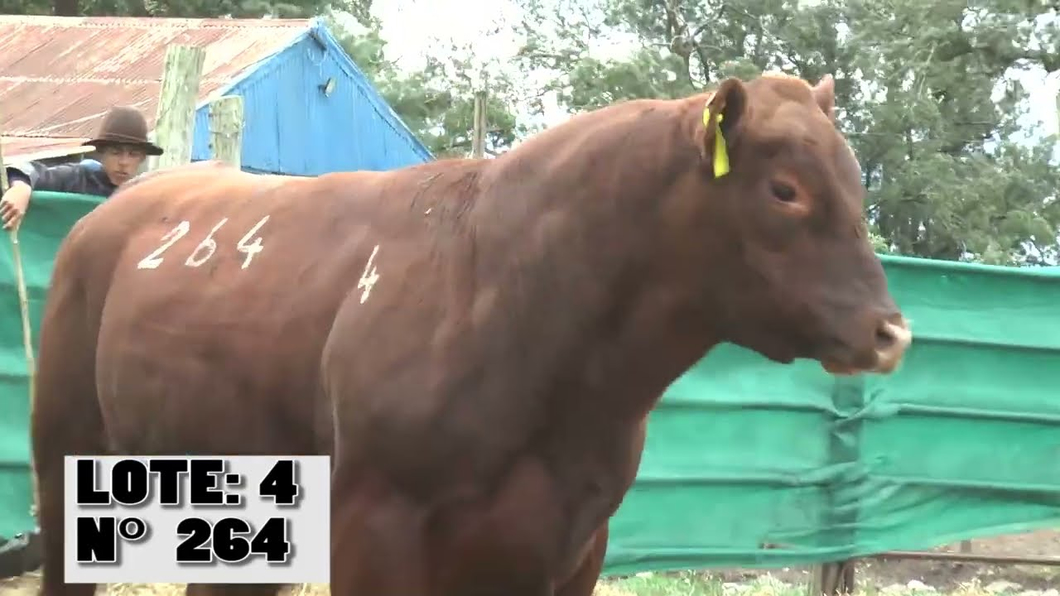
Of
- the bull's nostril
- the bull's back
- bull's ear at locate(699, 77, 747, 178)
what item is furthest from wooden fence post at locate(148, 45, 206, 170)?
the bull's nostril

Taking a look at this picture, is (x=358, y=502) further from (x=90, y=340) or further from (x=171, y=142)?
(x=171, y=142)

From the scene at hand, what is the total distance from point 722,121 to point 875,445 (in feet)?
10.5

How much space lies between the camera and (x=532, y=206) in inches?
92.3

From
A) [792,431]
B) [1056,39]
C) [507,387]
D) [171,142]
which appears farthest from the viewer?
[1056,39]

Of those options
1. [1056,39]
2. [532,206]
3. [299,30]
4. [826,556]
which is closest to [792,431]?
[826,556]

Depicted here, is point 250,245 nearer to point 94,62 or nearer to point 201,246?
point 201,246

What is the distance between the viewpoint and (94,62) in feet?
46.2

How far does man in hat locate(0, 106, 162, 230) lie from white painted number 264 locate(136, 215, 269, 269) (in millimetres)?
1891

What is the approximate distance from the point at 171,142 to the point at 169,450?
3047mm

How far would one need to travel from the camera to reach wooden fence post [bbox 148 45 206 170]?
538cm

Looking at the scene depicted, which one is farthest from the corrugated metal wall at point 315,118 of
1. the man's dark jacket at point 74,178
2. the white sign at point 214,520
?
the white sign at point 214,520

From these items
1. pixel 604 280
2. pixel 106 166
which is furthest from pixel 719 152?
pixel 106 166

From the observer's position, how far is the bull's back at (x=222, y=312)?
8.06 ft

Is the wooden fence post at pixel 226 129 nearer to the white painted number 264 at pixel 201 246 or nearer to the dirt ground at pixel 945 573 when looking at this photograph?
the white painted number 264 at pixel 201 246
